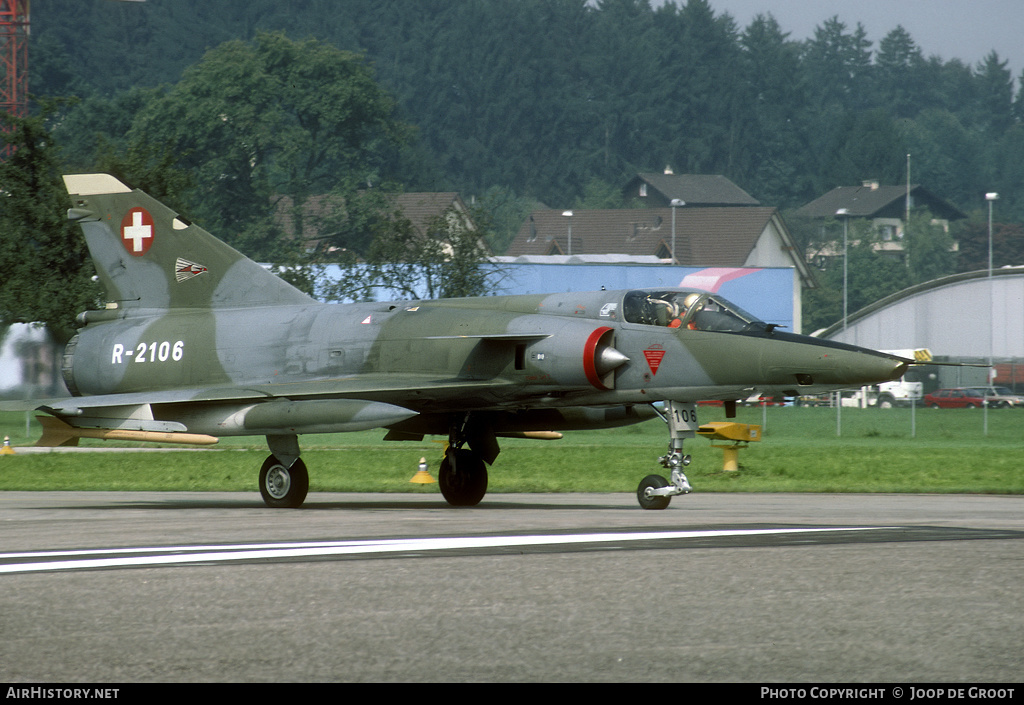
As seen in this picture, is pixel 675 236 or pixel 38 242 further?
pixel 675 236

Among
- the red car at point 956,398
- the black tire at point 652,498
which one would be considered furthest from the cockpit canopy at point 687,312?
the red car at point 956,398

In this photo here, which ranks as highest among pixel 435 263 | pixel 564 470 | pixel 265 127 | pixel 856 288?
pixel 265 127

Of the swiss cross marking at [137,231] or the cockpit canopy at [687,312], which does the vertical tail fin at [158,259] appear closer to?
the swiss cross marking at [137,231]

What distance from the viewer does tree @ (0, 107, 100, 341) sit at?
35.3 meters

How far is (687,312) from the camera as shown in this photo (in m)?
15.9

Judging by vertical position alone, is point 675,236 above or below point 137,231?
above

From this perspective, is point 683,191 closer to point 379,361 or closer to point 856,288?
point 856,288

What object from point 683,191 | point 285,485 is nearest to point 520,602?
point 285,485

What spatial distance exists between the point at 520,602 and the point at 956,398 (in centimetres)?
5981

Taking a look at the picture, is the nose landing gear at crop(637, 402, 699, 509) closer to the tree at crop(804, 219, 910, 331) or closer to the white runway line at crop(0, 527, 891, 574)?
the white runway line at crop(0, 527, 891, 574)

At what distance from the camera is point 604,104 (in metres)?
150

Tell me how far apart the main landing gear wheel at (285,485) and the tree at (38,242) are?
753 inches

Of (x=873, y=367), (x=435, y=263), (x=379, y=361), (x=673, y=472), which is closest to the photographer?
(x=873, y=367)

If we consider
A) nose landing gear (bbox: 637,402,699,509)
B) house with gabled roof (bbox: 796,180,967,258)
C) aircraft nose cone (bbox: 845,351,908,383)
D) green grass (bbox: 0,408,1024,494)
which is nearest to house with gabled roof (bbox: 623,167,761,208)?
house with gabled roof (bbox: 796,180,967,258)
